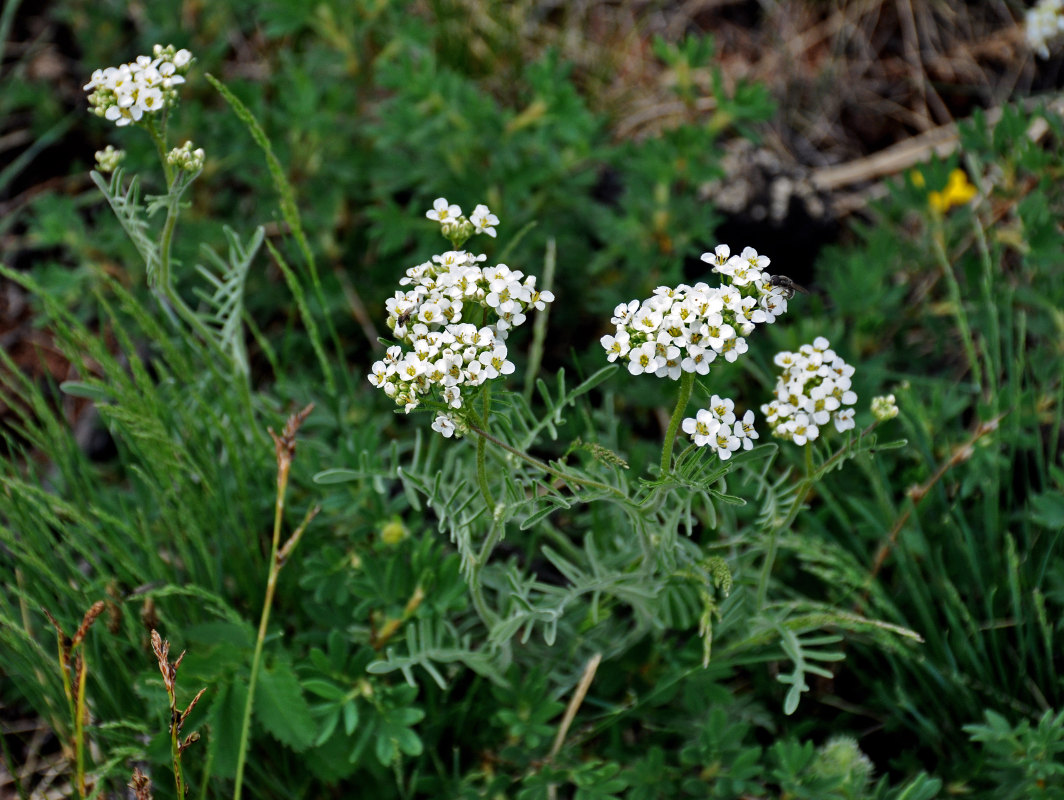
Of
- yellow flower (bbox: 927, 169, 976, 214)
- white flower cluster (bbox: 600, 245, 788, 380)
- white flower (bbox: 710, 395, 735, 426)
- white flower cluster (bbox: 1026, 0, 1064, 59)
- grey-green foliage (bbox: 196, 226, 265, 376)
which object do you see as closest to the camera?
white flower cluster (bbox: 600, 245, 788, 380)

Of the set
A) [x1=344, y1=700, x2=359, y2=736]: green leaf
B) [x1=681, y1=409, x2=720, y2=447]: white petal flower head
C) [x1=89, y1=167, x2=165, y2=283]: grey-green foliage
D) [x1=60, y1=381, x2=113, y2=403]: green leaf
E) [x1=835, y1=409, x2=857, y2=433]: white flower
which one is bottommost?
[x1=344, y1=700, x2=359, y2=736]: green leaf

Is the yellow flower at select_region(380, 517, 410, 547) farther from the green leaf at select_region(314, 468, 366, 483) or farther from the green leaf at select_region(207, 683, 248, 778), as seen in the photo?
the green leaf at select_region(207, 683, 248, 778)

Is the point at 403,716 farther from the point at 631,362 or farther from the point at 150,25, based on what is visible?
the point at 150,25

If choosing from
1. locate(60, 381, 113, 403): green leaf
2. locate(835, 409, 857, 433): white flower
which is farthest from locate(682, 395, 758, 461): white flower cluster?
locate(60, 381, 113, 403): green leaf

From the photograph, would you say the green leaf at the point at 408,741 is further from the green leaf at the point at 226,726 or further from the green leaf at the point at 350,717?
the green leaf at the point at 226,726

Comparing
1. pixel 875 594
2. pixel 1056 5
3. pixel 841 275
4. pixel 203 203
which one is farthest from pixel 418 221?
pixel 1056 5

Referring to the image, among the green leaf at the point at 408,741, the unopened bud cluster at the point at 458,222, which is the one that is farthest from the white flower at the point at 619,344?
the green leaf at the point at 408,741
